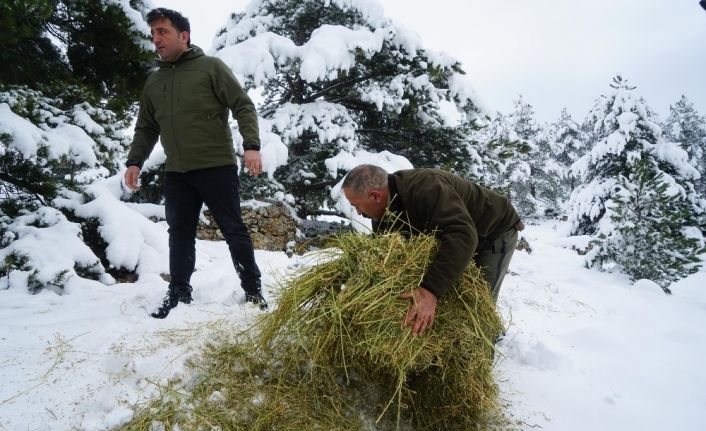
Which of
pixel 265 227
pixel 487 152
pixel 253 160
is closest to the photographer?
pixel 253 160

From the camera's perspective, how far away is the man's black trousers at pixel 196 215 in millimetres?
2633

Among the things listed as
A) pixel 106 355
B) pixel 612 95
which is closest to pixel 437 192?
pixel 106 355

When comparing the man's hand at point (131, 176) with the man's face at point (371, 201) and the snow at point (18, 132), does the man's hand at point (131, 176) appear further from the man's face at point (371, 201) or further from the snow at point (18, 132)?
the man's face at point (371, 201)

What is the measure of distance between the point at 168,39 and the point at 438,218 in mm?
2211

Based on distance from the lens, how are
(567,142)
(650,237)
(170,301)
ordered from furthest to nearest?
(567,142)
(650,237)
(170,301)

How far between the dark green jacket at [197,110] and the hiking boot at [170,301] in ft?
2.97

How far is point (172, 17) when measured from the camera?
2541 millimetres

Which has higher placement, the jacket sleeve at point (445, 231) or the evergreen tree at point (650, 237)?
the jacket sleeve at point (445, 231)

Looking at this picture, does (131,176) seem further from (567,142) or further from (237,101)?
(567,142)

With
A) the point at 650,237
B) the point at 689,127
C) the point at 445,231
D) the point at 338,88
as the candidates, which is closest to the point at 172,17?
the point at 445,231

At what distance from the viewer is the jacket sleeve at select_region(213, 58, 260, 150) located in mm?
2637

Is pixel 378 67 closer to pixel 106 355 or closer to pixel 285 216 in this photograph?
pixel 285 216

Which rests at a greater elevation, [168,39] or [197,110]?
[168,39]

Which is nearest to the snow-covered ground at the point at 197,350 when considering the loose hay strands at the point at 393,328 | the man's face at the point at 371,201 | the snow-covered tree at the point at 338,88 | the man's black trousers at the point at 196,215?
the man's black trousers at the point at 196,215
